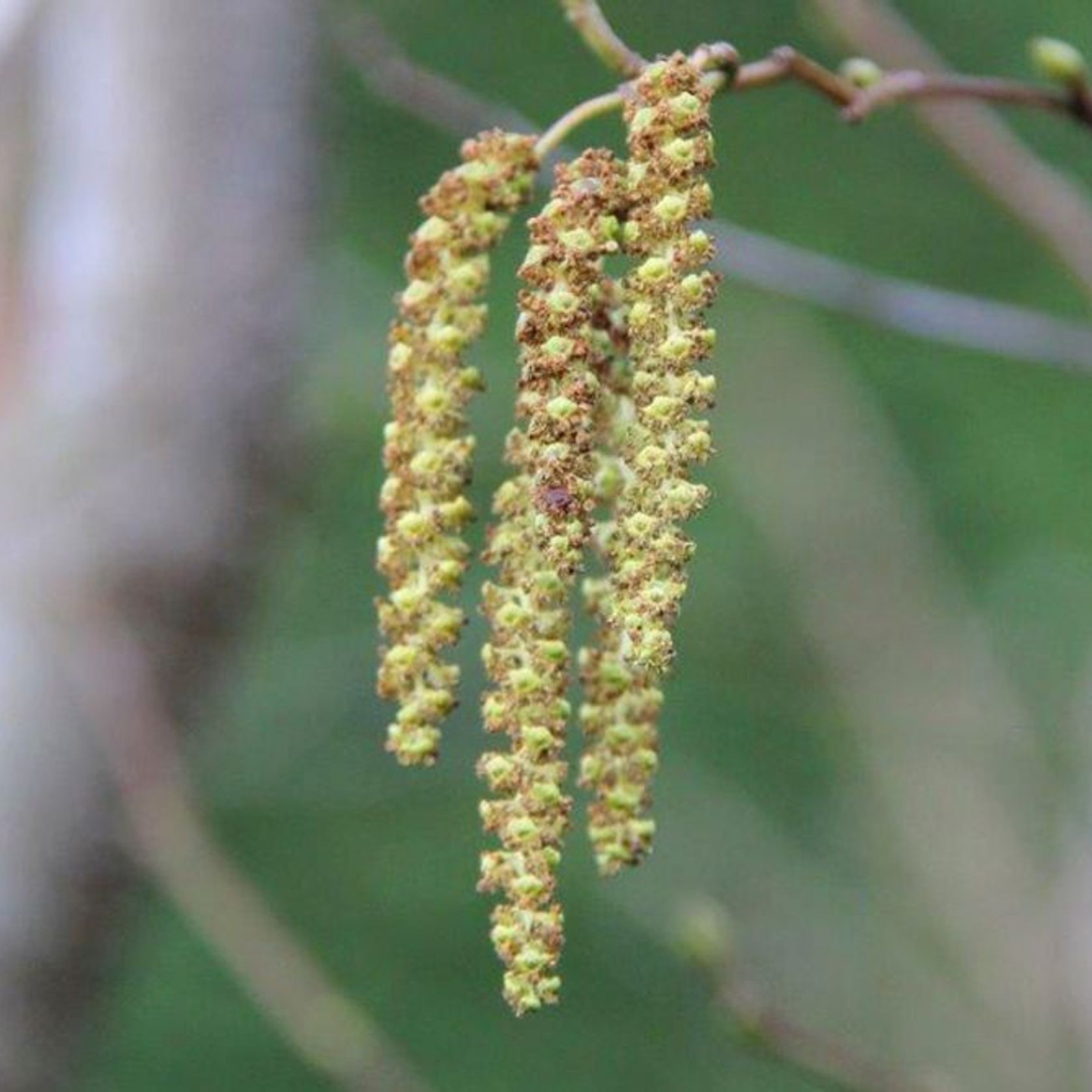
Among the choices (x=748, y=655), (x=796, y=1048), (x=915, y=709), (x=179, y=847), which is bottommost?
(x=748, y=655)

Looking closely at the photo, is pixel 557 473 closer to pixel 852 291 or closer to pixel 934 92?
pixel 934 92

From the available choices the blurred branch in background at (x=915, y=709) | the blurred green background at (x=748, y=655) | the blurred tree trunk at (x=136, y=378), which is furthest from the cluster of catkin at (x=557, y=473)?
the blurred green background at (x=748, y=655)

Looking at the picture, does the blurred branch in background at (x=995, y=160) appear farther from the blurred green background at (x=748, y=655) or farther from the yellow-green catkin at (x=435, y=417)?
the blurred green background at (x=748, y=655)

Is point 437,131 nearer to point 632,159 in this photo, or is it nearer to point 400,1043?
point 400,1043

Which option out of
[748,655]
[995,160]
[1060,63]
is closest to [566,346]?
[1060,63]

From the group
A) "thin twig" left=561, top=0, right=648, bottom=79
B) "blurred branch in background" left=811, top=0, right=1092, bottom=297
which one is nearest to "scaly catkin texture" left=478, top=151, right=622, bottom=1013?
"thin twig" left=561, top=0, right=648, bottom=79

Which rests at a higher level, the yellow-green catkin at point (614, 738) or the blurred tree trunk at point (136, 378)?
the yellow-green catkin at point (614, 738)

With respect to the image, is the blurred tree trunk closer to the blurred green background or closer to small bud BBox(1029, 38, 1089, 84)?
the blurred green background
